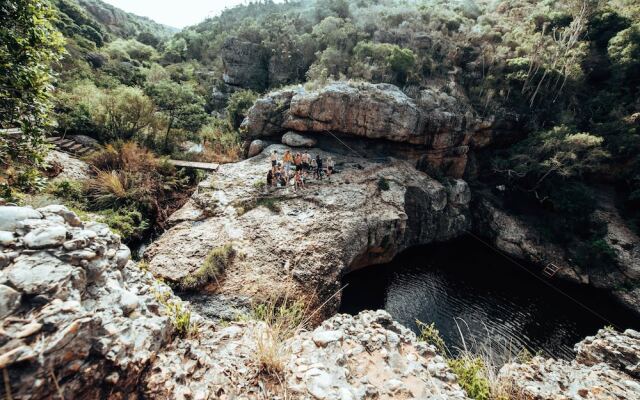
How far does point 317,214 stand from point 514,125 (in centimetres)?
1602

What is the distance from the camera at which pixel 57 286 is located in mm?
2293

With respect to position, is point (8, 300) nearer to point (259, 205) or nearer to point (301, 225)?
point (301, 225)

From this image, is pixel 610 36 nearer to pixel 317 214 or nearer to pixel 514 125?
pixel 514 125

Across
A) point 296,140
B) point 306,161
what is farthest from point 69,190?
point 296,140

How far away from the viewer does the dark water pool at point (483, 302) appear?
9.73 metres

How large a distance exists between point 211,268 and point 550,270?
16.7 meters

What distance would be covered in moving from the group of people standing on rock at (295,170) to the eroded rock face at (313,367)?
7.80 meters

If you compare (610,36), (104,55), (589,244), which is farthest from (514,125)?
(104,55)

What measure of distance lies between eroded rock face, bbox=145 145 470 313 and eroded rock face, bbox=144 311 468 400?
227 centimetres

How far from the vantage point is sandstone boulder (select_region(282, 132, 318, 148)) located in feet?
48.2

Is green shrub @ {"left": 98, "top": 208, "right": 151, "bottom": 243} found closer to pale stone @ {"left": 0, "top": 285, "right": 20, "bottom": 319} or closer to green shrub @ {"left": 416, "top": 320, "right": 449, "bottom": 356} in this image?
pale stone @ {"left": 0, "top": 285, "right": 20, "bottom": 319}

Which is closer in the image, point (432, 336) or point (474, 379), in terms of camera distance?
point (474, 379)

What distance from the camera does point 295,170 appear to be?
12.2 meters

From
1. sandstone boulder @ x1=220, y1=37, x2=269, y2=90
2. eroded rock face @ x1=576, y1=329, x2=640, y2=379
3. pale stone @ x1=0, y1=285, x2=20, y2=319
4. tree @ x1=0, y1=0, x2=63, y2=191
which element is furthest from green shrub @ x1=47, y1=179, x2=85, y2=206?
eroded rock face @ x1=576, y1=329, x2=640, y2=379
